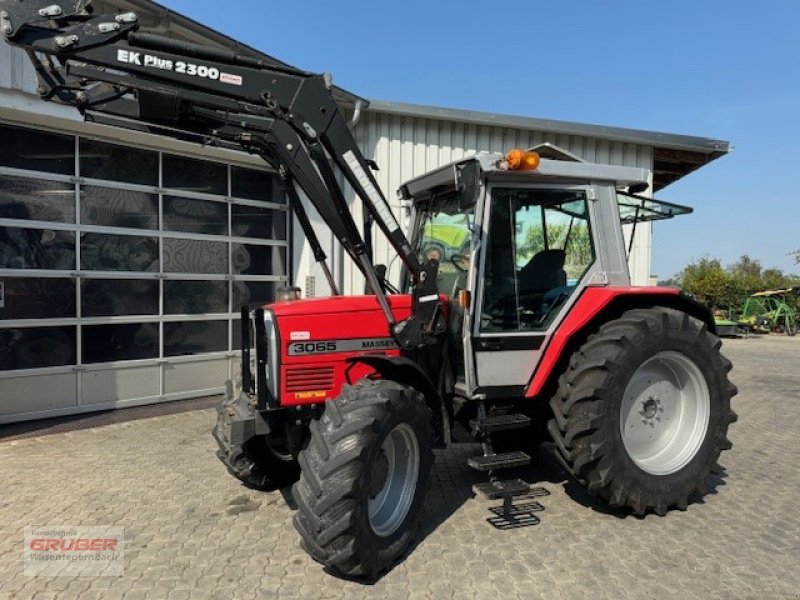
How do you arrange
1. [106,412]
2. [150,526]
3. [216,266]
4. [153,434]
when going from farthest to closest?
[216,266]
[106,412]
[153,434]
[150,526]

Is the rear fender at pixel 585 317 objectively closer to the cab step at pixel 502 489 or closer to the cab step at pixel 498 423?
the cab step at pixel 498 423

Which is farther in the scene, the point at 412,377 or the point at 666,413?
the point at 666,413

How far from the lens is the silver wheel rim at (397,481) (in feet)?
11.1

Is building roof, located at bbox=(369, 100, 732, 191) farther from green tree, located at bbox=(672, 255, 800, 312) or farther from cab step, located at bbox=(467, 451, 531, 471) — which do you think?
green tree, located at bbox=(672, 255, 800, 312)

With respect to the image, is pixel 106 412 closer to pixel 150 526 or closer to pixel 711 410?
pixel 150 526

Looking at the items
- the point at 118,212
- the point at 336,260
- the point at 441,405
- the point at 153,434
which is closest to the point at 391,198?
the point at 336,260

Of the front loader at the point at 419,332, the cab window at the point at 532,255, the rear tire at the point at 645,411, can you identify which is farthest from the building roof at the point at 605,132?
the rear tire at the point at 645,411

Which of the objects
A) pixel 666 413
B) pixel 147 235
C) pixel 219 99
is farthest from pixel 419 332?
pixel 147 235

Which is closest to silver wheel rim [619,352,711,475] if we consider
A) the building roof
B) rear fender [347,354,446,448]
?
rear fender [347,354,446,448]

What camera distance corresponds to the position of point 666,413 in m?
4.36

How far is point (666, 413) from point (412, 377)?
82.9 inches

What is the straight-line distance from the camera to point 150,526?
3.83 metres

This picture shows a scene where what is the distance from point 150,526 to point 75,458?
1.90 m

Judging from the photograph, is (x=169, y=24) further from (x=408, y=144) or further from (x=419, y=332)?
(x=419, y=332)
